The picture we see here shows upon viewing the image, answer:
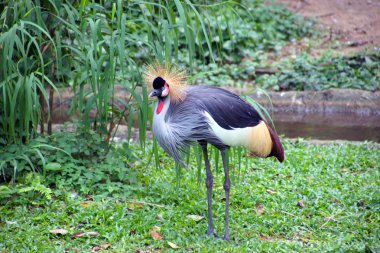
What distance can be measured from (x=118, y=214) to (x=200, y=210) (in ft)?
2.23

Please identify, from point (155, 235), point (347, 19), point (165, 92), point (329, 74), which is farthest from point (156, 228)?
point (347, 19)

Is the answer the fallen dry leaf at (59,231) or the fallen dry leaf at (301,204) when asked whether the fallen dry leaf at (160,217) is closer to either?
the fallen dry leaf at (59,231)

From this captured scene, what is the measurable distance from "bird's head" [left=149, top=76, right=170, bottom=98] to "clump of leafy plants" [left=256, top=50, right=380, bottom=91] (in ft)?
17.0

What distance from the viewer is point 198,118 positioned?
4332mm

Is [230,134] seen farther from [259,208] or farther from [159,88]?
[259,208]

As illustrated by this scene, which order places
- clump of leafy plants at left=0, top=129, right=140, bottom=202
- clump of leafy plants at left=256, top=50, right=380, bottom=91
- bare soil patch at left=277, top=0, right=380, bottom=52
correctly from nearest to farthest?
1. clump of leafy plants at left=0, top=129, right=140, bottom=202
2. clump of leafy plants at left=256, top=50, right=380, bottom=91
3. bare soil patch at left=277, top=0, right=380, bottom=52

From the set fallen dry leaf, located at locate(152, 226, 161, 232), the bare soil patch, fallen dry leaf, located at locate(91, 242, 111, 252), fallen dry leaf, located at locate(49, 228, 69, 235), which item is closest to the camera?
fallen dry leaf, located at locate(91, 242, 111, 252)

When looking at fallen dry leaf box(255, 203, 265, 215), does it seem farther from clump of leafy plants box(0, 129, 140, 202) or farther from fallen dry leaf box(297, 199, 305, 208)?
clump of leafy plants box(0, 129, 140, 202)

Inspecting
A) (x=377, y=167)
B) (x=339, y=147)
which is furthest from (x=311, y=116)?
(x=377, y=167)

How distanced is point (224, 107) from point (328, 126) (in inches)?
166

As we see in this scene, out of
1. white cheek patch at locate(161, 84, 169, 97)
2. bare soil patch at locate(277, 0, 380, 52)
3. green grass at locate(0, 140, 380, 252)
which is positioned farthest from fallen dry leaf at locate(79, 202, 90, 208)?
bare soil patch at locate(277, 0, 380, 52)

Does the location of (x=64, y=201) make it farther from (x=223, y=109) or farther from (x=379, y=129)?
(x=379, y=129)

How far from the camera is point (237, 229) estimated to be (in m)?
4.72

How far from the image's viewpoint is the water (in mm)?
7910
